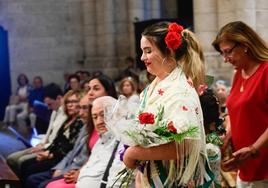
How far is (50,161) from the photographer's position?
6590mm

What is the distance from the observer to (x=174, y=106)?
2963mm

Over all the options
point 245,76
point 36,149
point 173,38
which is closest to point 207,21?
point 36,149

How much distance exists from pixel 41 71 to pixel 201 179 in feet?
35.9

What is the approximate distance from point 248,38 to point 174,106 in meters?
0.82

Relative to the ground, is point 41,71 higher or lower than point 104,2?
lower

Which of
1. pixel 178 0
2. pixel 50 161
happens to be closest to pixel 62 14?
pixel 178 0

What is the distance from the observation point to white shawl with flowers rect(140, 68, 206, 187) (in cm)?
295

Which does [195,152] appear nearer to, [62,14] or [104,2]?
[104,2]

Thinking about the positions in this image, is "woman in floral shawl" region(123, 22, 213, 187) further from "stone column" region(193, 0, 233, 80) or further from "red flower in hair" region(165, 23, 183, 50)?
"stone column" region(193, 0, 233, 80)

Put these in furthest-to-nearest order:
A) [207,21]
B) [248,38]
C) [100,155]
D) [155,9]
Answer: [155,9]
[207,21]
[100,155]
[248,38]

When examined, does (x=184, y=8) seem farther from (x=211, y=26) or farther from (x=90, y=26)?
(x=211, y=26)

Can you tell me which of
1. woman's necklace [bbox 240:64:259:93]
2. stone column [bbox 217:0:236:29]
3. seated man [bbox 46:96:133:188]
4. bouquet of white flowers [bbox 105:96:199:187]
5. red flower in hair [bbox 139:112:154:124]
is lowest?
seated man [bbox 46:96:133:188]

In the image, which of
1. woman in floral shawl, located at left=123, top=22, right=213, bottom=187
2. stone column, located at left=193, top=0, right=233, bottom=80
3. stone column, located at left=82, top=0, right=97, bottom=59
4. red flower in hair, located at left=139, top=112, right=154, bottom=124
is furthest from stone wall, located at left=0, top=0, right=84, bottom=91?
red flower in hair, located at left=139, top=112, right=154, bottom=124

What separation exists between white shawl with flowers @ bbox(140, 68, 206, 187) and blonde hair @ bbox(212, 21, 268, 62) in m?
0.58
